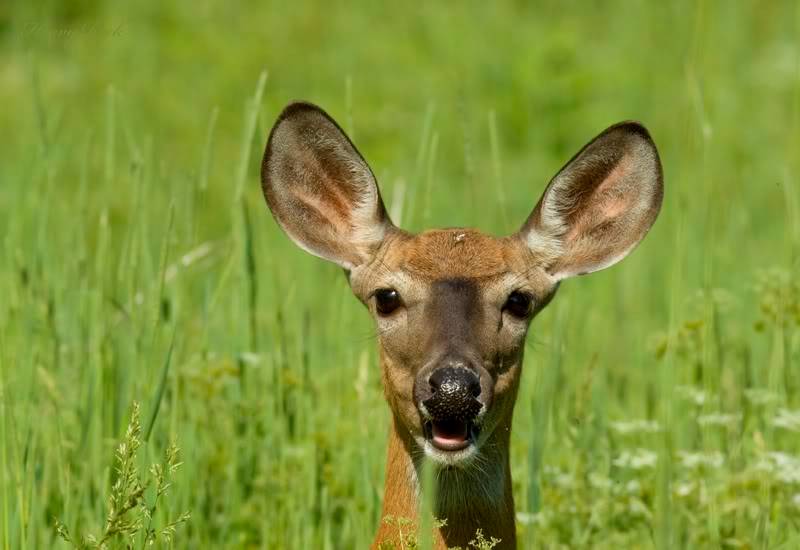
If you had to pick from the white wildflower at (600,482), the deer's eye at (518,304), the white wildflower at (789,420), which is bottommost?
the white wildflower at (600,482)

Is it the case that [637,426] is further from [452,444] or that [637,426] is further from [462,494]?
[452,444]

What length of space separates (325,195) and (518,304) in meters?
0.72

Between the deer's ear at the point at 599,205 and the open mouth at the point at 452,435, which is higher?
the deer's ear at the point at 599,205

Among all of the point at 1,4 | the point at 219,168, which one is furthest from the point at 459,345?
the point at 1,4

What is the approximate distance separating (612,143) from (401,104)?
7059 mm

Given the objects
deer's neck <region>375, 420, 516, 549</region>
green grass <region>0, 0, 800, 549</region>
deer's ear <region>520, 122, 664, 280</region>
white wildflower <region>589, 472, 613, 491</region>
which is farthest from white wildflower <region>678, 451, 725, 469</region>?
deer's neck <region>375, 420, 516, 549</region>

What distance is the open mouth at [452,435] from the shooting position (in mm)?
3850

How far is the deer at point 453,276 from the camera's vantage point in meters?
3.91

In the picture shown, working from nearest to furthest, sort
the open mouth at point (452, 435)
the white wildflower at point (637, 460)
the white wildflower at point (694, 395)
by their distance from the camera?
1. the open mouth at point (452, 435)
2. the white wildflower at point (637, 460)
3. the white wildflower at point (694, 395)

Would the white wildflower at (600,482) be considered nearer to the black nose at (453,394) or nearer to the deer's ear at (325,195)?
the deer's ear at (325,195)

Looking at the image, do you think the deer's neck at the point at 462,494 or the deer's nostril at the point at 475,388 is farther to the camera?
the deer's neck at the point at 462,494

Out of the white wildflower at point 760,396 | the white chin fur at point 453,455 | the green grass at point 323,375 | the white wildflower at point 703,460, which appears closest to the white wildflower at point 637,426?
the green grass at point 323,375

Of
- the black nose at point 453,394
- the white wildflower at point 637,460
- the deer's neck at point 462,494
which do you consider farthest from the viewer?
the white wildflower at point 637,460

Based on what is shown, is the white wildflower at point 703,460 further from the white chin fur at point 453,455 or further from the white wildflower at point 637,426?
the white chin fur at point 453,455
